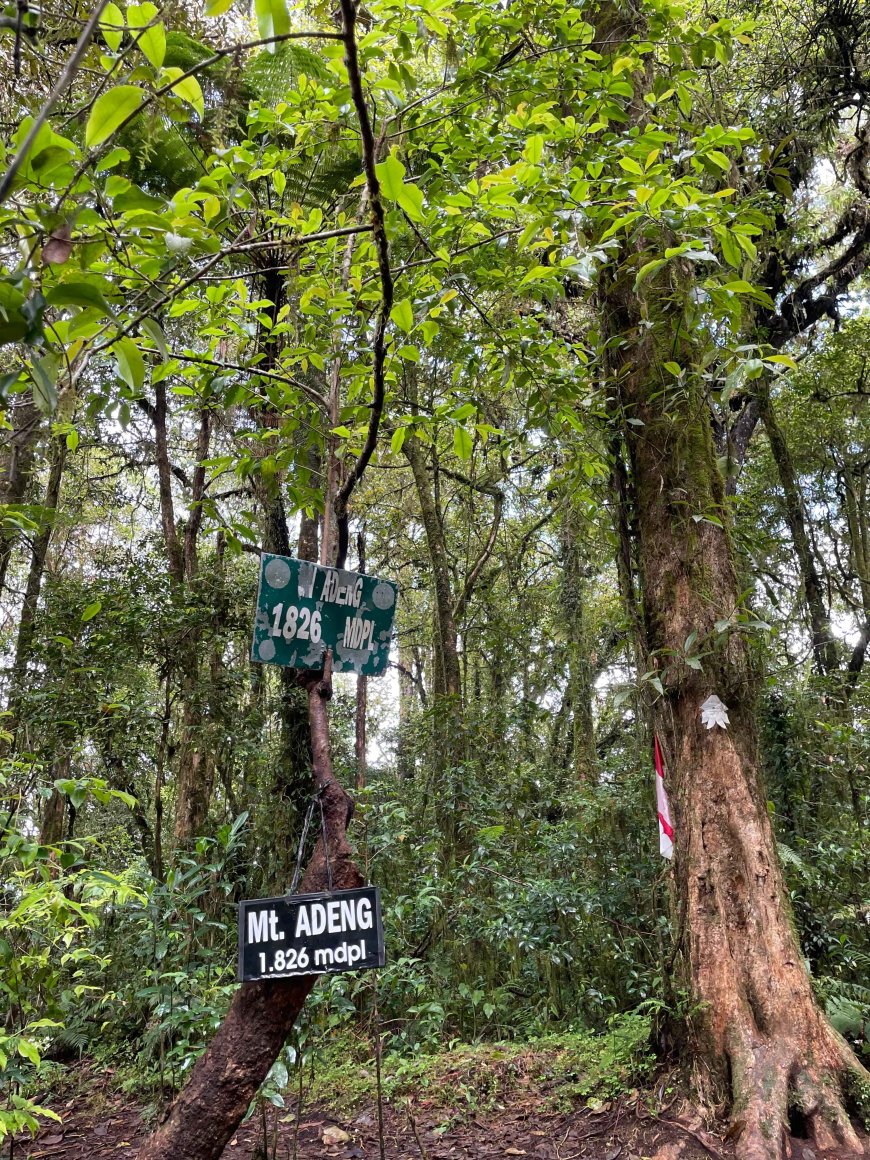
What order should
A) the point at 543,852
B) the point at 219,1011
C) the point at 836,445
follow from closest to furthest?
the point at 219,1011 → the point at 543,852 → the point at 836,445

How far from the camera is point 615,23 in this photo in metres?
3.80

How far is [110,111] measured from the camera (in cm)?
113

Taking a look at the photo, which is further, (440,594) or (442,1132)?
(440,594)

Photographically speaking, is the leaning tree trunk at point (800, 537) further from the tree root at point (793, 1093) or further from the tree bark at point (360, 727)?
the tree root at point (793, 1093)

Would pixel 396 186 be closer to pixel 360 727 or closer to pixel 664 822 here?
pixel 664 822

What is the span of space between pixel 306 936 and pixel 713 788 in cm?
165

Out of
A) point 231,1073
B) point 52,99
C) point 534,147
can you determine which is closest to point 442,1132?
point 231,1073

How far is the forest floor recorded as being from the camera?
8.48 ft

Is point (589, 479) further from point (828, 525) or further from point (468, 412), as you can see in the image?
point (828, 525)

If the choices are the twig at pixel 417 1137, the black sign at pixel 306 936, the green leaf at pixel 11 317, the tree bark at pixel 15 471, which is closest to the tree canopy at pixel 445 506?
the green leaf at pixel 11 317

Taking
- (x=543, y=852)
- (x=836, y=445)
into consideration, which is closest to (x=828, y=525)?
(x=836, y=445)

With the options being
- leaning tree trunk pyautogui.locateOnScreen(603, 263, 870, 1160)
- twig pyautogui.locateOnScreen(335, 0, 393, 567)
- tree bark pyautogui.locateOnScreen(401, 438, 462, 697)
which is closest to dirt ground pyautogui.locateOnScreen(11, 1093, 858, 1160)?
leaning tree trunk pyautogui.locateOnScreen(603, 263, 870, 1160)

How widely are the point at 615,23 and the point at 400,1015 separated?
575 cm

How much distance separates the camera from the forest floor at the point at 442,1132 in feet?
8.48
